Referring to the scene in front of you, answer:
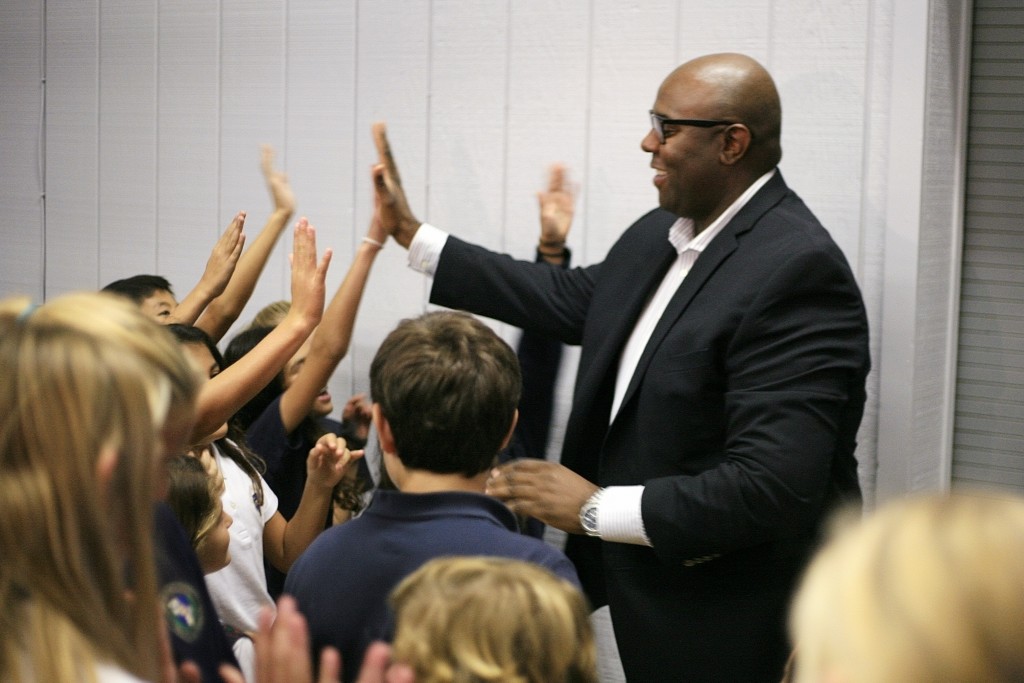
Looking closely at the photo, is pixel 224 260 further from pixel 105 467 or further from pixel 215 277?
pixel 105 467

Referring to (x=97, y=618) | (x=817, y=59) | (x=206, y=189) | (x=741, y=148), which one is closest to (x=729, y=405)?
(x=741, y=148)

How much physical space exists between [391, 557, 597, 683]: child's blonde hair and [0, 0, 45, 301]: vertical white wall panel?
10.7 ft

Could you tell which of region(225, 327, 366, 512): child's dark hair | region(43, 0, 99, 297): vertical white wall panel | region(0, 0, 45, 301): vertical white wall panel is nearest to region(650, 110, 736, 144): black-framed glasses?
region(225, 327, 366, 512): child's dark hair

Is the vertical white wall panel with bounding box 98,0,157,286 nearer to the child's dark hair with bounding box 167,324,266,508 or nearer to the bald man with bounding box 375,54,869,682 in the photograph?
the child's dark hair with bounding box 167,324,266,508

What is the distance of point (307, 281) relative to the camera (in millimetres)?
2367

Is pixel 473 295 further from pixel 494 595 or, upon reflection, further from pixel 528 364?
pixel 494 595

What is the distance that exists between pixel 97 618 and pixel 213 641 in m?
0.47

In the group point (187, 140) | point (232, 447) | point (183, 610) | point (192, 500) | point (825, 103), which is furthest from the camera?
point (187, 140)

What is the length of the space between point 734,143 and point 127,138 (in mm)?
2274

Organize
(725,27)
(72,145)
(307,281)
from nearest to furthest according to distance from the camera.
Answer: (307,281) < (725,27) < (72,145)

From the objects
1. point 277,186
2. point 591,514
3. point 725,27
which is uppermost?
point 725,27

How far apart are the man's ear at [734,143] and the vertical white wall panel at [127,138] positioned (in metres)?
2.12

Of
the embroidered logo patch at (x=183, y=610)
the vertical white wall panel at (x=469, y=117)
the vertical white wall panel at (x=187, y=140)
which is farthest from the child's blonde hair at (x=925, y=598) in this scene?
the vertical white wall panel at (x=187, y=140)

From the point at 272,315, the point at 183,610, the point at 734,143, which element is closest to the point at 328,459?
the point at 183,610
